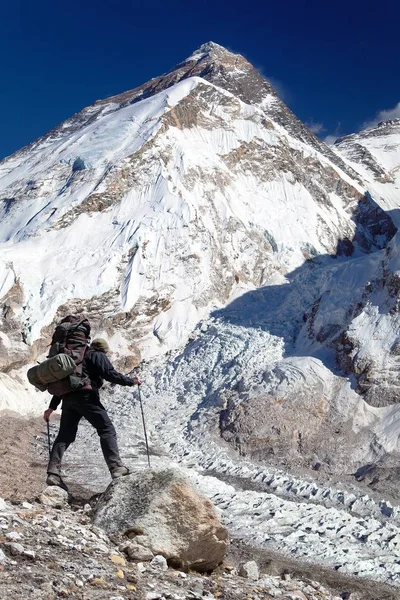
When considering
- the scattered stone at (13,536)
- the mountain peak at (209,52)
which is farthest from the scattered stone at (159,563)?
the mountain peak at (209,52)

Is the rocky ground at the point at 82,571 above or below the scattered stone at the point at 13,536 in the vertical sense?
below

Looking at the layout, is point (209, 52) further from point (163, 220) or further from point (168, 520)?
point (168, 520)

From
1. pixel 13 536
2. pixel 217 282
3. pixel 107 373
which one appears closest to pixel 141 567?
pixel 13 536

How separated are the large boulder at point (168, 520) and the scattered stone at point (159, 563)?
0.46ft

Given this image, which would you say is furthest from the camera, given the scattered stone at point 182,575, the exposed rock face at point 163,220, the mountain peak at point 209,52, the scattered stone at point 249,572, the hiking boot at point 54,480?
the mountain peak at point 209,52

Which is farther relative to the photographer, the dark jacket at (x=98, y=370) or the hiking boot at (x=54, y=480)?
the hiking boot at (x=54, y=480)

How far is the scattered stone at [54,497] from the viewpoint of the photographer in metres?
5.79

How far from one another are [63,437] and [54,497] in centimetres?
79

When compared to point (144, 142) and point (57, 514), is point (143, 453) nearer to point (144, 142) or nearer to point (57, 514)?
point (57, 514)

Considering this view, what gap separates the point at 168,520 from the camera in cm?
521

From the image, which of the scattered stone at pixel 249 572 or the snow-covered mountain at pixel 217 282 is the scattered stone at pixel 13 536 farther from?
the snow-covered mountain at pixel 217 282

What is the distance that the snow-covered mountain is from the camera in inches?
685

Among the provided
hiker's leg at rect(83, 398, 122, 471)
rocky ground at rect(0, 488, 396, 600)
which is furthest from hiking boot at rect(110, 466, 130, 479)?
rocky ground at rect(0, 488, 396, 600)

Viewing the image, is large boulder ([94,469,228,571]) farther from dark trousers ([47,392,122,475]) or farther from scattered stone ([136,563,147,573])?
dark trousers ([47,392,122,475])
